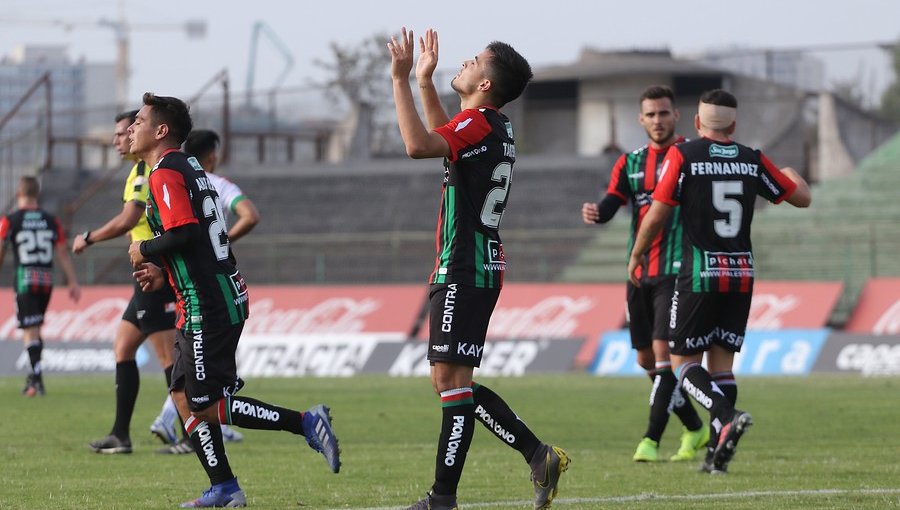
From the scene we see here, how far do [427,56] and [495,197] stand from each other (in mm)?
750

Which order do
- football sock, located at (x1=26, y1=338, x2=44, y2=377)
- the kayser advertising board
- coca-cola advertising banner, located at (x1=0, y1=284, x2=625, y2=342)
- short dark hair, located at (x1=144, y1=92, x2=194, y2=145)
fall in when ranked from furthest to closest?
coca-cola advertising banner, located at (x1=0, y1=284, x2=625, y2=342)
the kayser advertising board
football sock, located at (x1=26, y1=338, x2=44, y2=377)
short dark hair, located at (x1=144, y1=92, x2=194, y2=145)

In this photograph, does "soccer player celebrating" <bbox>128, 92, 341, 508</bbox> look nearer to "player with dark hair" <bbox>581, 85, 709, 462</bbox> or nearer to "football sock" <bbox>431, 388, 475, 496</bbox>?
"football sock" <bbox>431, 388, 475, 496</bbox>

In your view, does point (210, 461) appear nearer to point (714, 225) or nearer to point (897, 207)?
point (714, 225)

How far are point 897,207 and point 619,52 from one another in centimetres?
1861

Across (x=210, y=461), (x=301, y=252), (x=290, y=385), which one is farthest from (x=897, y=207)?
(x=210, y=461)

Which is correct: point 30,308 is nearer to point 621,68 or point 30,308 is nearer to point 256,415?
point 256,415

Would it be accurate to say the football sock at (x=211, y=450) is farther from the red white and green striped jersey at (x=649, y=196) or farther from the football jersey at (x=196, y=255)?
the red white and green striped jersey at (x=649, y=196)

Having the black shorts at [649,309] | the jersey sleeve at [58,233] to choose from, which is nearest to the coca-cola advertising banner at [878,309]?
the jersey sleeve at [58,233]

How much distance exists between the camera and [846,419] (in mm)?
13984

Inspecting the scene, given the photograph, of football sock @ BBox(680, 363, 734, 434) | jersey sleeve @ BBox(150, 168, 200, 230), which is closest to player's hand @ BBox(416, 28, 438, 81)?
jersey sleeve @ BBox(150, 168, 200, 230)

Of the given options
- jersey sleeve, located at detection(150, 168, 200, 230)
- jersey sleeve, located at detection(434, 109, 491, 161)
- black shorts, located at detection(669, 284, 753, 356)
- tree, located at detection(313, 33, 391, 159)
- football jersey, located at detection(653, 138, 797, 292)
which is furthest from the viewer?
tree, located at detection(313, 33, 391, 159)

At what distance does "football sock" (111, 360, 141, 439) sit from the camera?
432 inches

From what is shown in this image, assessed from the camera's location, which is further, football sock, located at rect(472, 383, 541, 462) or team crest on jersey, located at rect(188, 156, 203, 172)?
team crest on jersey, located at rect(188, 156, 203, 172)

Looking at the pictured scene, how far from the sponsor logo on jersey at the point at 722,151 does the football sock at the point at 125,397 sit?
14.9 feet
